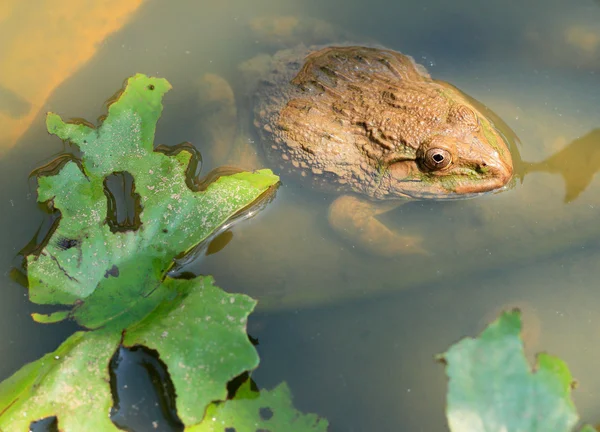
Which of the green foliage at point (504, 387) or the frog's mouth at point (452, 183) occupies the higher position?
the frog's mouth at point (452, 183)

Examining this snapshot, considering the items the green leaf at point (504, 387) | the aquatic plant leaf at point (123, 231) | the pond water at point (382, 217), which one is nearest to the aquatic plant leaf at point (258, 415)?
the pond water at point (382, 217)

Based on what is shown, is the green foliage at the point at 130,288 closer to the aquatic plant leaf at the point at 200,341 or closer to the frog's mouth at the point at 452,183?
the aquatic plant leaf at the point at 200,341

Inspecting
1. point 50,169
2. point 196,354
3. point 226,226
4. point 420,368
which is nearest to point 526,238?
point 420,368

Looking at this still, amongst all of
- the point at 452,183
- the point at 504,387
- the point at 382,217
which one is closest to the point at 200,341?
the point at 504,387

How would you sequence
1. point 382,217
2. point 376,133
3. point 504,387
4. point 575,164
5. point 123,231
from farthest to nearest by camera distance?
point 382,217, point 575,164, point 376,133, point 123,231, point 504,387

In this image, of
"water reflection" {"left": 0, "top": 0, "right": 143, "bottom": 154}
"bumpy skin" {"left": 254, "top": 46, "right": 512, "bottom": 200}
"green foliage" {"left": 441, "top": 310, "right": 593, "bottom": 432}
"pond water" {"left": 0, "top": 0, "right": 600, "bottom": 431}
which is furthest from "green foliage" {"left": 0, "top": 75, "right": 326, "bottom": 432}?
"water reflection" {"left": 0, "top": 0, "right": 143, "bottom": 154}

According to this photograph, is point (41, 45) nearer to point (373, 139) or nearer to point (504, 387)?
point (373, 139)
